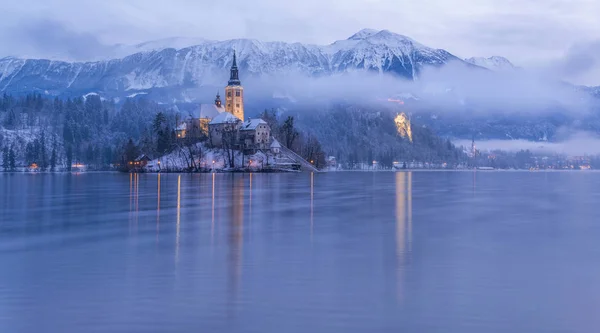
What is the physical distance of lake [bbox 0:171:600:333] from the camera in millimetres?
16141

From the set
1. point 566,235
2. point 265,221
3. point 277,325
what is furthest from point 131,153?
point 277,325

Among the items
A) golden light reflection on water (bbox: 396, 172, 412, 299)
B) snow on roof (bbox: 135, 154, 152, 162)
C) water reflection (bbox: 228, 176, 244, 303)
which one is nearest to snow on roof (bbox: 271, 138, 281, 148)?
snow on roof (bbox: 135, 154, 152, 162)

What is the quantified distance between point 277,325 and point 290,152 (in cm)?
17610

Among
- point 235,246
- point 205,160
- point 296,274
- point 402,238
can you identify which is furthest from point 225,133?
point 296,274

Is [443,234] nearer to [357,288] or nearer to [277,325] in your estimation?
[357,288]

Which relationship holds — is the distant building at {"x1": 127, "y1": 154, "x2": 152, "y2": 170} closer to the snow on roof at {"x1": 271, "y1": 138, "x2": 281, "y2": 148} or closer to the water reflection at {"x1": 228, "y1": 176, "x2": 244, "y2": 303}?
the snow on roof at {"x1": 271, "y1": 138, "x2": 281, "y2": 148}

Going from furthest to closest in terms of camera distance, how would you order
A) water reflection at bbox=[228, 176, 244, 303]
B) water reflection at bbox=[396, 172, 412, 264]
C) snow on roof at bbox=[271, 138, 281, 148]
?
1. snow on roof at bbox=[271, 138, 281, 148]
2. water reflection at bbox=[396, 172, 412, 264]
3. water reflection at bbox=[228, 176, 244, 303]

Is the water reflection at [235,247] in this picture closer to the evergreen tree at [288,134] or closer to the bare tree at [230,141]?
the bare tree at [230,141]

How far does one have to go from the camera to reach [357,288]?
19.9 meters

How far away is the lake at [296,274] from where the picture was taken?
16.1 metres

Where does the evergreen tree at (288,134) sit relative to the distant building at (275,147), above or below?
above

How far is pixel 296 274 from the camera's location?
2238 centimetres

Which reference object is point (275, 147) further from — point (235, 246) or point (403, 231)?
point (235, 246)

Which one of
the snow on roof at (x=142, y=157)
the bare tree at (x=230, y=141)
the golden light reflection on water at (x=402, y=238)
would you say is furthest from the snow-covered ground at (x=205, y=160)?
the golden light reflection on water at (x=402, y=238)
